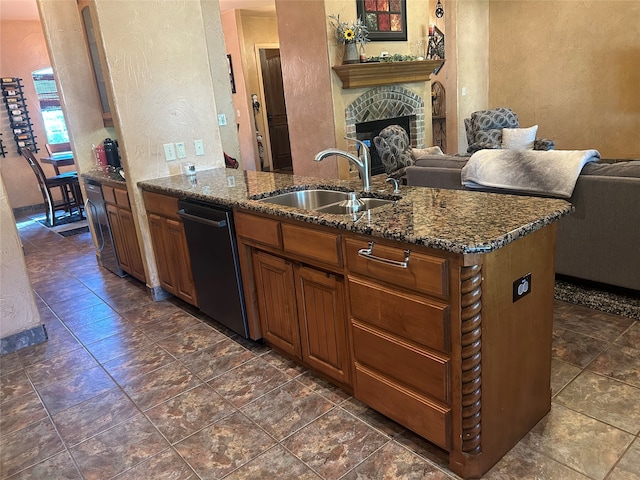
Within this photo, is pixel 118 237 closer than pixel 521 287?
No

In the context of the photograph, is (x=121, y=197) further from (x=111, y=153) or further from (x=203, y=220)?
(x=203, y=220)

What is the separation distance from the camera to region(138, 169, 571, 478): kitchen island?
1.56m

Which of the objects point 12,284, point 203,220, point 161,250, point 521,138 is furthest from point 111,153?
point 521,138

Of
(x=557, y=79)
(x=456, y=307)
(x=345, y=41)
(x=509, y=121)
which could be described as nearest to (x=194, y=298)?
(x=456, y=307)

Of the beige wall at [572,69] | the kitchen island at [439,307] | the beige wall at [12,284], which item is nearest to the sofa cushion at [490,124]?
the beige wall at [572,69]

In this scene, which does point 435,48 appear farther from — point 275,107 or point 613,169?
point 613,169

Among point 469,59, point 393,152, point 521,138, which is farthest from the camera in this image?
point 469,59

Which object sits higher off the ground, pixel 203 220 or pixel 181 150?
pixel 181 150

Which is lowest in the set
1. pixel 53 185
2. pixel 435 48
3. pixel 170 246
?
pixel 170 246

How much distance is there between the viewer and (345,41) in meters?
5.61

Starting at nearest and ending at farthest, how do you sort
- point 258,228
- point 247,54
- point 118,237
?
point 258,228, point 118,237, point 247,54

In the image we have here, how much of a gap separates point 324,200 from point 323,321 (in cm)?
81

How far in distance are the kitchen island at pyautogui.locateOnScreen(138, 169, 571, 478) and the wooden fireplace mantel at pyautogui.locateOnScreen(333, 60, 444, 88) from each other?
12.2 ft

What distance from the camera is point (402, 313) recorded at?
67.6 inches
